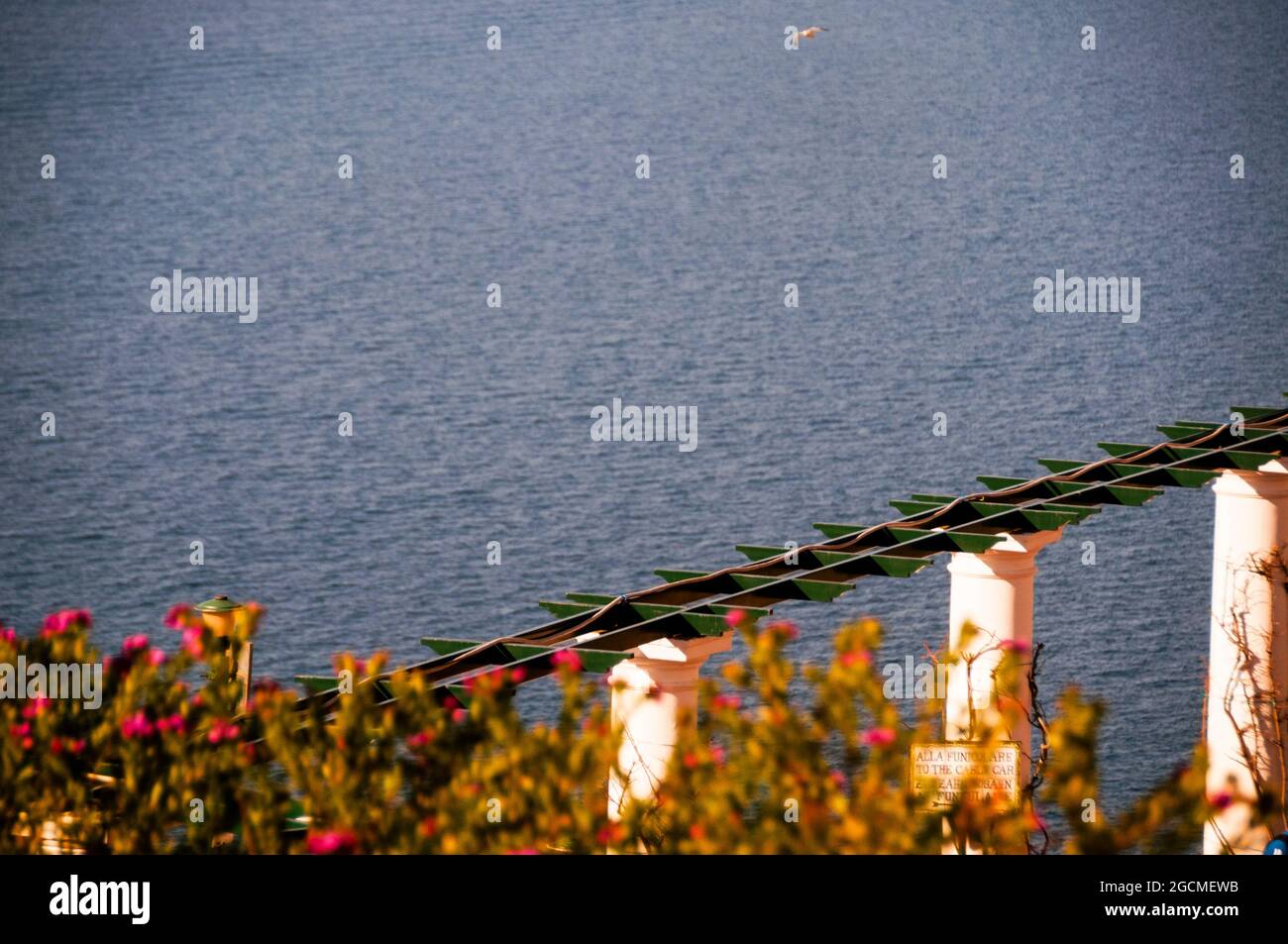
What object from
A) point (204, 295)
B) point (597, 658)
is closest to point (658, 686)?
point (597, 658)

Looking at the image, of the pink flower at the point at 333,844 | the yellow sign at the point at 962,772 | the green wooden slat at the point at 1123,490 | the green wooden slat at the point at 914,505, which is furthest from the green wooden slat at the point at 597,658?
the green wooden slat at the point at 1123,490

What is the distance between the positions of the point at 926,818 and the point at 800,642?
2511 cm

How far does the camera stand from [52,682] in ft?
21.5

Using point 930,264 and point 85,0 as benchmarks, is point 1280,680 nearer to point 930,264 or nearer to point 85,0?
point 930,264

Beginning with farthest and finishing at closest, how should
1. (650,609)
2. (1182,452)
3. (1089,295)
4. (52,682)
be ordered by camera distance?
(1089,295)
(1182,452)
(650,609)
(52,682)

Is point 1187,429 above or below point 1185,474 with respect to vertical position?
above

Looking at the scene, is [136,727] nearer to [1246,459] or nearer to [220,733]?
[220,733]

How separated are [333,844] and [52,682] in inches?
73.7

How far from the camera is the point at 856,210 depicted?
56.7m

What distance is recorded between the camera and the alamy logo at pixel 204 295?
50969 millimetres

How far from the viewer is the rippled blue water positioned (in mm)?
34781
